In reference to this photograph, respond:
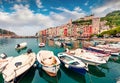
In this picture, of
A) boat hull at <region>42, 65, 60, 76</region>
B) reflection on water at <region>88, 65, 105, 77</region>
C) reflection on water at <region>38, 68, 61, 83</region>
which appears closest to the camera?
reflection on water at <region>38, 68, 61, 83</region>

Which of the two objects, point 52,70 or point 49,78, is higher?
point 52,70

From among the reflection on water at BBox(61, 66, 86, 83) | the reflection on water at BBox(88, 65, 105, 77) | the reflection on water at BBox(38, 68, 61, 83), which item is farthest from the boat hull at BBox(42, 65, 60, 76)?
the reflection on water at BBox(88, 65, 105, 77)

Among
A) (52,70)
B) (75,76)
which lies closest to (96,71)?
(75,76)

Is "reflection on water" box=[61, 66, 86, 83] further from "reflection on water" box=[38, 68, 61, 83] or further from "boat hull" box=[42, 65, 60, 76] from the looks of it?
"boat hull" box=[42, 65, 60, 76]

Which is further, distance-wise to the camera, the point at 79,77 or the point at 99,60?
the point at 99,60

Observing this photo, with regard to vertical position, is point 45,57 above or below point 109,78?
above

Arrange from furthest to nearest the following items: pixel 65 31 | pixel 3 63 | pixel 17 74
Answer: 1. pixel 65 31
2. pixel 3 63
3. pixel 17 74

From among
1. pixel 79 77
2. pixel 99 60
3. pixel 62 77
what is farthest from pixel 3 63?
pixel 99 60

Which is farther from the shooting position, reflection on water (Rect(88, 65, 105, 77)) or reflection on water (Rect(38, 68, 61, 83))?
reflection on water (Rect(88, 65, 105, 77))

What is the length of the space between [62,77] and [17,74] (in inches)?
199

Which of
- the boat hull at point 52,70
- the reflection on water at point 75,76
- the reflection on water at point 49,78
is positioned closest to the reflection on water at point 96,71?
the reflection on water at point 75,76

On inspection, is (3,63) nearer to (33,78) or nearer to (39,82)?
(33,78)

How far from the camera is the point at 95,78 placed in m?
16.5

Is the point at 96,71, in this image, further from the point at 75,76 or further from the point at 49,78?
the point at 49,78
